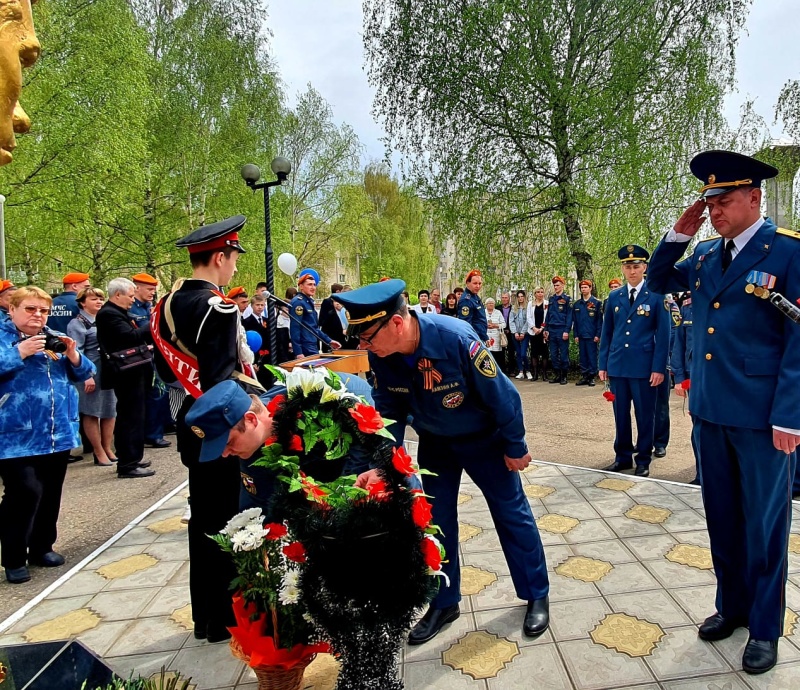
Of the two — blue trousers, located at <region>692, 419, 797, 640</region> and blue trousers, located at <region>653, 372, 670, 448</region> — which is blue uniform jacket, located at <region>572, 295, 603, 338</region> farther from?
blue trousers, located at <region>692, 419, 797, 640</region>

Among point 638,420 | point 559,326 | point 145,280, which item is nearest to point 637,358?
point 638,420

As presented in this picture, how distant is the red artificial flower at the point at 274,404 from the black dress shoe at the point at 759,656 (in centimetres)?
231

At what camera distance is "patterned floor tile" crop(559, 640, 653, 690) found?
237 centimetres

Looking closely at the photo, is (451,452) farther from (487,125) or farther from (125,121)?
(125,121)

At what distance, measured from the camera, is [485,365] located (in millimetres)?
2525

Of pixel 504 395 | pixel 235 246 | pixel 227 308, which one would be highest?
pixel 235 246

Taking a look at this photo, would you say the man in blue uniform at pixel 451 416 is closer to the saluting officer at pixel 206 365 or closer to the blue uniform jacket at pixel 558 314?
the saluting officer at pixel 206 365

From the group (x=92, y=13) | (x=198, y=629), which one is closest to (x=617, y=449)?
(x=198, y=629)

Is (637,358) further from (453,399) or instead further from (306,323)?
(306,323)

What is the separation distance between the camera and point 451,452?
112 inches

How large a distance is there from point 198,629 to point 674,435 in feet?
20.0

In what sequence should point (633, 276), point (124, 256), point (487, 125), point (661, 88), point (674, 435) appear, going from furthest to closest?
point (124, 256) → point (487, 125) → point (661, 88) → point (674, 435) → point (633, 276)

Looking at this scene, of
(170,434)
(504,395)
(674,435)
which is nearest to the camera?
(504,395)

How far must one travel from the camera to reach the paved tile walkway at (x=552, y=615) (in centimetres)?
246
